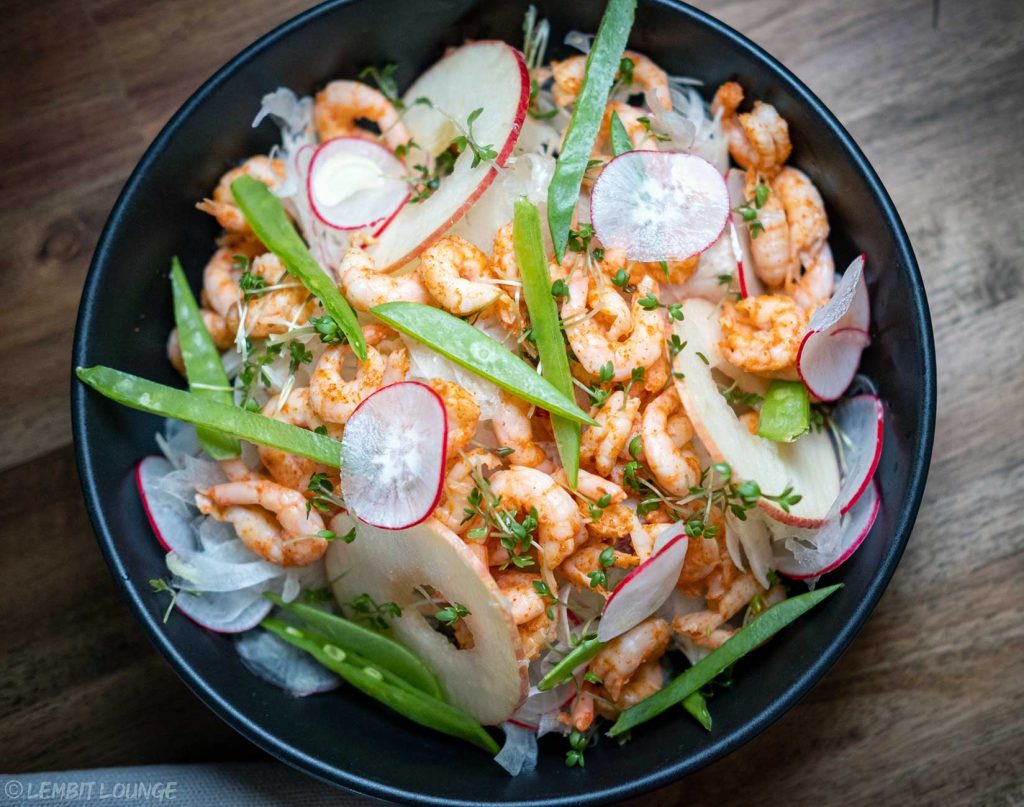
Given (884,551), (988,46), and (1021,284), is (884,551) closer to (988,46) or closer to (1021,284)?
(1021,284)

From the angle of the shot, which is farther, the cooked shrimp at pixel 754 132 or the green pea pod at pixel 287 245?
the cooked shrimp at pixel 754 132

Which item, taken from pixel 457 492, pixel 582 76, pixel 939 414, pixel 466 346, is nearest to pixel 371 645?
pixel 457 492

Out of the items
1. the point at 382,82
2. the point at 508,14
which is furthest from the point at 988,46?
the point at 382,82

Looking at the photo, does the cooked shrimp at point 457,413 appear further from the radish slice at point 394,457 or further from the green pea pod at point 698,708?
the green pea pod at point 698,708

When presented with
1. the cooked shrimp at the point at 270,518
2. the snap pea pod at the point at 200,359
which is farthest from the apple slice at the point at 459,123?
the cooked shrimp at the point at 270,518

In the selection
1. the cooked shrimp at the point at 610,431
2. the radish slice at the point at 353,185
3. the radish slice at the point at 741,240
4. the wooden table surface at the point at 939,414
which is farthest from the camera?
the wooden table surface at the point at 939,414

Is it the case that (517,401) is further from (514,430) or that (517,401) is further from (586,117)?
(586,117)
